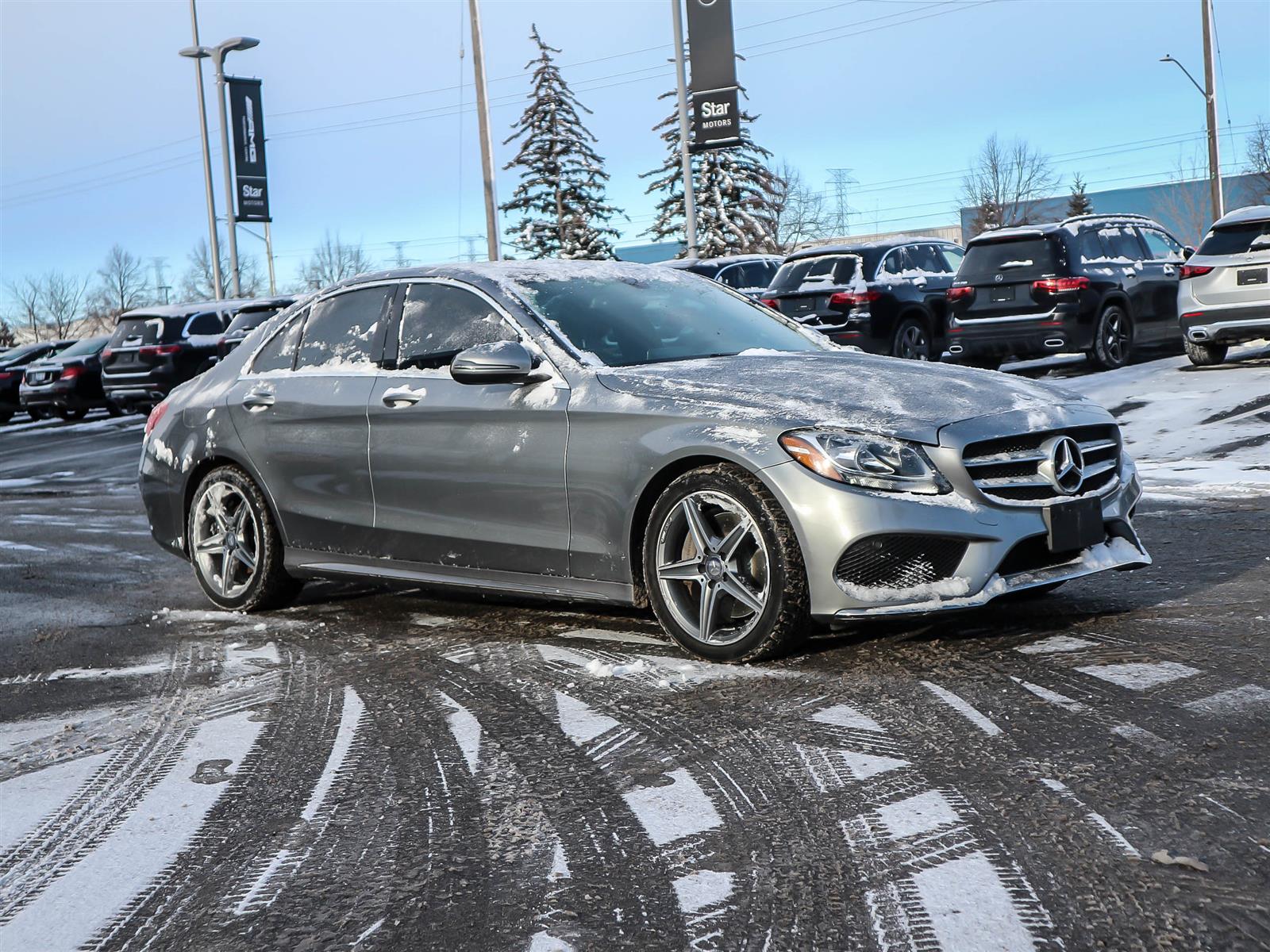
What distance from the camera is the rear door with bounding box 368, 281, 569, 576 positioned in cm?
566

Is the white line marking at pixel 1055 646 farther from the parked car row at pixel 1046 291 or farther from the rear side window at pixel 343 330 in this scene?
the parked car row at pixel 1046 291

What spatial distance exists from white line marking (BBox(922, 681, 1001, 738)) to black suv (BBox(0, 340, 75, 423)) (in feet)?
99.8

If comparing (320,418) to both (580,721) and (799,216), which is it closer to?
(580,721)

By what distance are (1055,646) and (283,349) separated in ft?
12.9

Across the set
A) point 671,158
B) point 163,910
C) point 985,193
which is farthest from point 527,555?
point 985,193

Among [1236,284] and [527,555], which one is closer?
[527,555]

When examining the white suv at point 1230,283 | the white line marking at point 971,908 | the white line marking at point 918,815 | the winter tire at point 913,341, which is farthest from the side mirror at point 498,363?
the winter tire at point 913,341

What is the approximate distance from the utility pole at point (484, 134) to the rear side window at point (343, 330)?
23.8 m

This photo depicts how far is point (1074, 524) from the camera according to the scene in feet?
16.7

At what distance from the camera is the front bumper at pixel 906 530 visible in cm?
480

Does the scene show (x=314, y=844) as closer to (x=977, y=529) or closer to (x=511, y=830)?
(x=511, y=830)

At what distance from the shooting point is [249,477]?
23.0 feet

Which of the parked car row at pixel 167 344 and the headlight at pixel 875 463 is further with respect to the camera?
the parked car row at pixel 167 344

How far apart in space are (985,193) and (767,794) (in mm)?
68853
